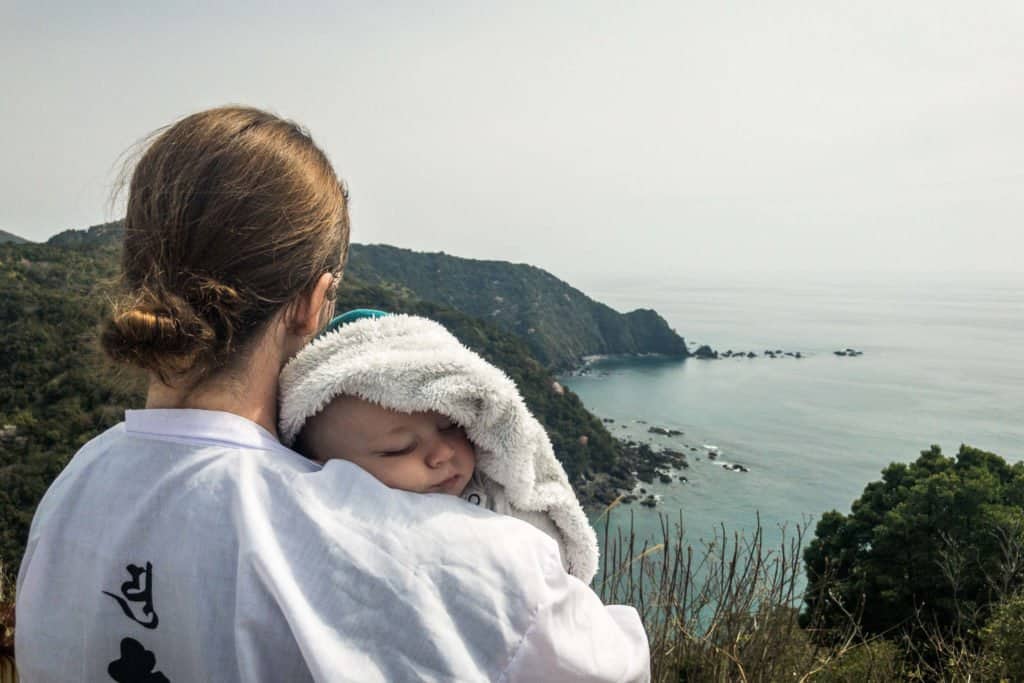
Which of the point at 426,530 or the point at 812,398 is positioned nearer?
the point at 426,530

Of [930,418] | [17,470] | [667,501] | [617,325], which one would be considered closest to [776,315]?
[617,325]

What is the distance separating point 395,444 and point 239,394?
19cm

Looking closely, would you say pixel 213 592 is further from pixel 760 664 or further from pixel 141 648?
pixel 760 664

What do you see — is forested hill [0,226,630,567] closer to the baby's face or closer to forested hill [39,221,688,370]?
the baby's face

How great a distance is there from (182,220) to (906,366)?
67.4 m

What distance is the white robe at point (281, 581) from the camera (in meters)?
0.73

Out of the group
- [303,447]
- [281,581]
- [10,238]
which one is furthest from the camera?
[10,238]

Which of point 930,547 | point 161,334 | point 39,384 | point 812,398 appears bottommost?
point 812,398

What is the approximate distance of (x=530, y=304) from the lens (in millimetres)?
66438

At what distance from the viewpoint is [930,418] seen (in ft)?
144

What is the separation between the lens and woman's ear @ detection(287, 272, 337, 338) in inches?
35.5

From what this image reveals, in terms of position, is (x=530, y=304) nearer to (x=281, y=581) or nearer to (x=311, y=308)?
(x=311, y=308)

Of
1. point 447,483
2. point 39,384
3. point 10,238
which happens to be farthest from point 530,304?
point 447,483

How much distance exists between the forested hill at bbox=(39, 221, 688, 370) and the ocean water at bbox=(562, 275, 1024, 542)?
9.08ft
